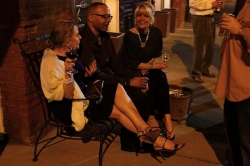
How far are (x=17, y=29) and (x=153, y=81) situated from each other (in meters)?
1.41

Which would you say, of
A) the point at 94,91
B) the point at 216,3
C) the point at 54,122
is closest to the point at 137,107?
the point at 94,91

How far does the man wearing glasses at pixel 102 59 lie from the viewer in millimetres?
3279

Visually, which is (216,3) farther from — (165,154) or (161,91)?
(165,154)

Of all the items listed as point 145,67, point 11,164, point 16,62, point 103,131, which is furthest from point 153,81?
point 11,164

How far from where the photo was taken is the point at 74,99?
9.21ft

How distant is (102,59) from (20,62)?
2.65 feet

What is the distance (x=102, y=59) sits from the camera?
3.46 metres

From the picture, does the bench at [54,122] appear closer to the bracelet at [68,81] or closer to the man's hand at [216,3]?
the bracelet at [68,81]

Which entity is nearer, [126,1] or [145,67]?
[145,67]

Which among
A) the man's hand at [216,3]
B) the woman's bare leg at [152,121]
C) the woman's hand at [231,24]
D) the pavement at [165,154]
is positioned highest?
the man's hand at [216,3]

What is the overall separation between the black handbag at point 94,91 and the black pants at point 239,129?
3.55ft

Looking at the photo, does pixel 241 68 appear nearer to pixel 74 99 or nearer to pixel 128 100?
pixel 128 100

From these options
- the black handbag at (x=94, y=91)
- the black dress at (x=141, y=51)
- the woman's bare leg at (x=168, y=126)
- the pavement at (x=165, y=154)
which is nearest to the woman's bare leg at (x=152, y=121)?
the black dress at (x=141, y=51)

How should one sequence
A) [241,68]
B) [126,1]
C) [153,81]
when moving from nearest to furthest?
[241,68] < [153,81] < [126,1]
